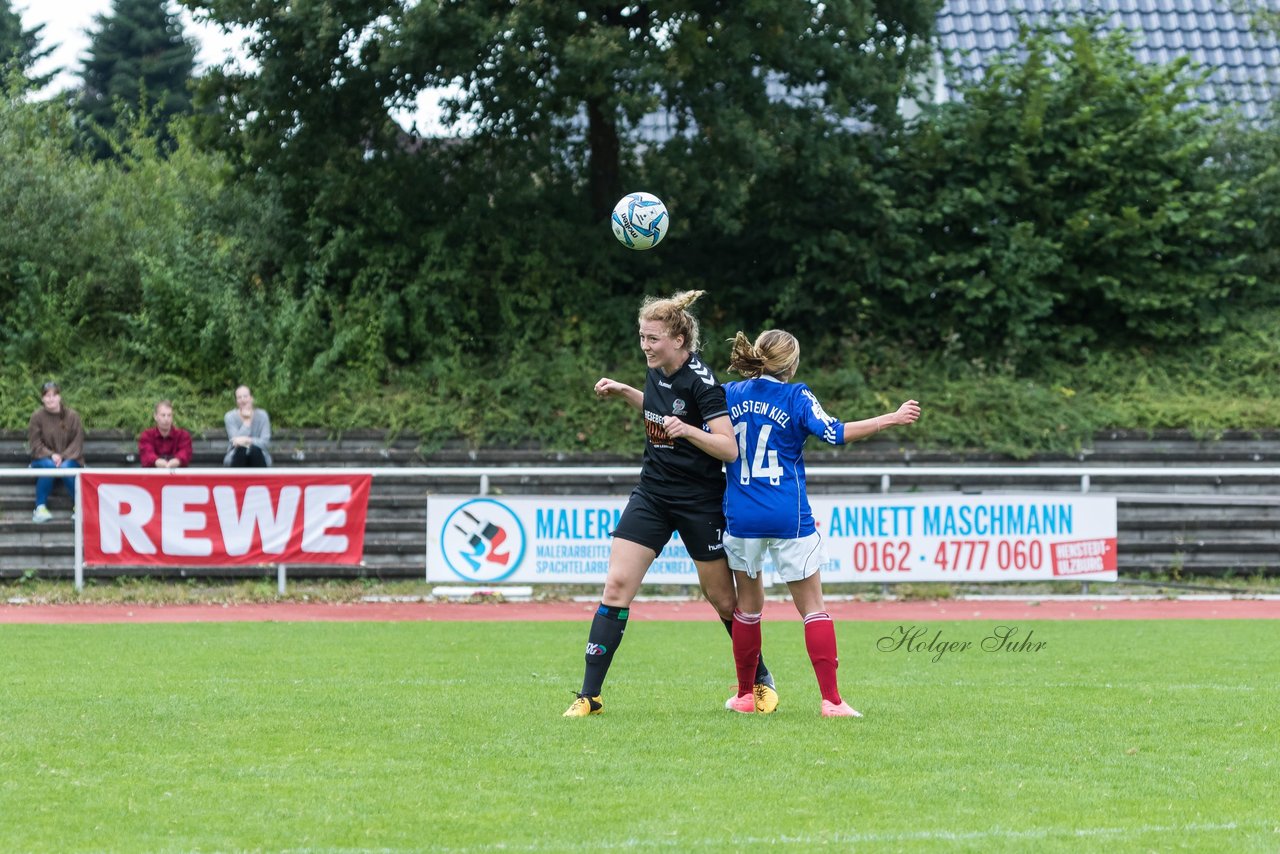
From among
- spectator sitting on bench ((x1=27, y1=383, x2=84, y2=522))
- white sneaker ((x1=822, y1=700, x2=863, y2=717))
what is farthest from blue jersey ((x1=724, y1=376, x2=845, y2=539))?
spectator sitting on bench ((x1=27, y1=383, x2=84, y2=522))

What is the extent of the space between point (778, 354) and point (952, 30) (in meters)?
20.3

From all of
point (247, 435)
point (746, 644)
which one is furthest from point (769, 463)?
point (247, 435)

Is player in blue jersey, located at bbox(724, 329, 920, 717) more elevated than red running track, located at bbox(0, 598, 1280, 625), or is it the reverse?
player in blue jersey, located at bbox(724, 329, 920, 717)

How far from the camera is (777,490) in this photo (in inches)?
278

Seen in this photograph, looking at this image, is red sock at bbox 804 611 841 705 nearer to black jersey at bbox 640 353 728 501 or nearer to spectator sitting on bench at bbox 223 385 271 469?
black jersey at bbox 640 353 728 501

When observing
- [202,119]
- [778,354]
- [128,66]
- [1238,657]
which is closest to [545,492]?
[202,119]

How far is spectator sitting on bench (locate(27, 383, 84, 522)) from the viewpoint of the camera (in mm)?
17125

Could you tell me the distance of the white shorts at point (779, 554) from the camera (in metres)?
7.07

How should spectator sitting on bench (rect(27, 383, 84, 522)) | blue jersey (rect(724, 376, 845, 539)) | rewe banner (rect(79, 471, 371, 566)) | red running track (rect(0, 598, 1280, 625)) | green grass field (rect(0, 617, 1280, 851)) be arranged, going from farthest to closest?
spectator sitting on bench (rect(27, 383, 84, 522))
rewe banner (rect(79, 471, 371, 566))
red running track (rect(0, 598, 1280, 625))
blue jersey (rect(724, 376, 845, 539))
green grass field (rect(0, 617, 1280, 851))

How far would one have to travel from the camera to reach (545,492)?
697 inches

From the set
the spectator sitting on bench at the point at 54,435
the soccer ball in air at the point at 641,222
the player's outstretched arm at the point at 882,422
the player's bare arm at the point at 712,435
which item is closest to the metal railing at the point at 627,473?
the spectator sitting on bench at the point at 54,435

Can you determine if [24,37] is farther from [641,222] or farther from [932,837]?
[932,837]

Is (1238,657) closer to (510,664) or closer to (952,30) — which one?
(510,664)

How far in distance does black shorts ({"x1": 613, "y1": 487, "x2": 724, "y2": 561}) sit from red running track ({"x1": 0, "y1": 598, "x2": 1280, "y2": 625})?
6.88m
